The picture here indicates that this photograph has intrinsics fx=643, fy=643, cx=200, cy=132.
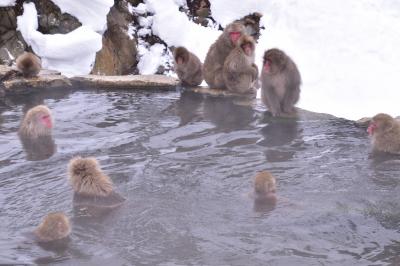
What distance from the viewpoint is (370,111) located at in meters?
10.2

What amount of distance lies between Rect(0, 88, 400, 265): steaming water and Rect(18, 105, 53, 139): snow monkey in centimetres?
17

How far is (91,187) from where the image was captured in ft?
16.3

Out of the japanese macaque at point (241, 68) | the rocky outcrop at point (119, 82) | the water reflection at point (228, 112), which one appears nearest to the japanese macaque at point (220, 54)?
the japanese macaque at point (241, 68)

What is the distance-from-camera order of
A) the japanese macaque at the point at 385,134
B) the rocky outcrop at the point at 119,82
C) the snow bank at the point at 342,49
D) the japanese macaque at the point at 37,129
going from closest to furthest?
the japanese macaque at the point at 385,134 → the japanese macaque at the point at 37,129 → the rocky outcrop at the point at 119,82 → the snow bank at the point at 342,49

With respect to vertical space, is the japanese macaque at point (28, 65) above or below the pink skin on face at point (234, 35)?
below

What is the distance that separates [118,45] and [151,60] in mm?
747

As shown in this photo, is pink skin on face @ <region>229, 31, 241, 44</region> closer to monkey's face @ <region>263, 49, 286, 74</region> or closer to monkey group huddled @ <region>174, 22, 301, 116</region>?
monkey group huddled @ <region>174, 22, 301, 116</region>

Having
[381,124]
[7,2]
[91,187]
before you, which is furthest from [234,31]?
[7,2]

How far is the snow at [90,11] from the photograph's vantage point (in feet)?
42.1

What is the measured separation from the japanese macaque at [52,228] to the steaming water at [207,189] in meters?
0.09

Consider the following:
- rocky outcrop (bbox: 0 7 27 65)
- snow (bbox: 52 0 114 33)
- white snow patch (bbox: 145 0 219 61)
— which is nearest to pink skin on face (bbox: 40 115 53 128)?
rocky outcrop (bbox: 0 7 27 65)

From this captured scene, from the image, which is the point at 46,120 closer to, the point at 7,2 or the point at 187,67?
the point at 187,67

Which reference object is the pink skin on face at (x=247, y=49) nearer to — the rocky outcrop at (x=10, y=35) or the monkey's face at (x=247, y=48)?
the monkey's face at (x=247, y=48)

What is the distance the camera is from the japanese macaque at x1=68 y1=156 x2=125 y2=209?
493cm
